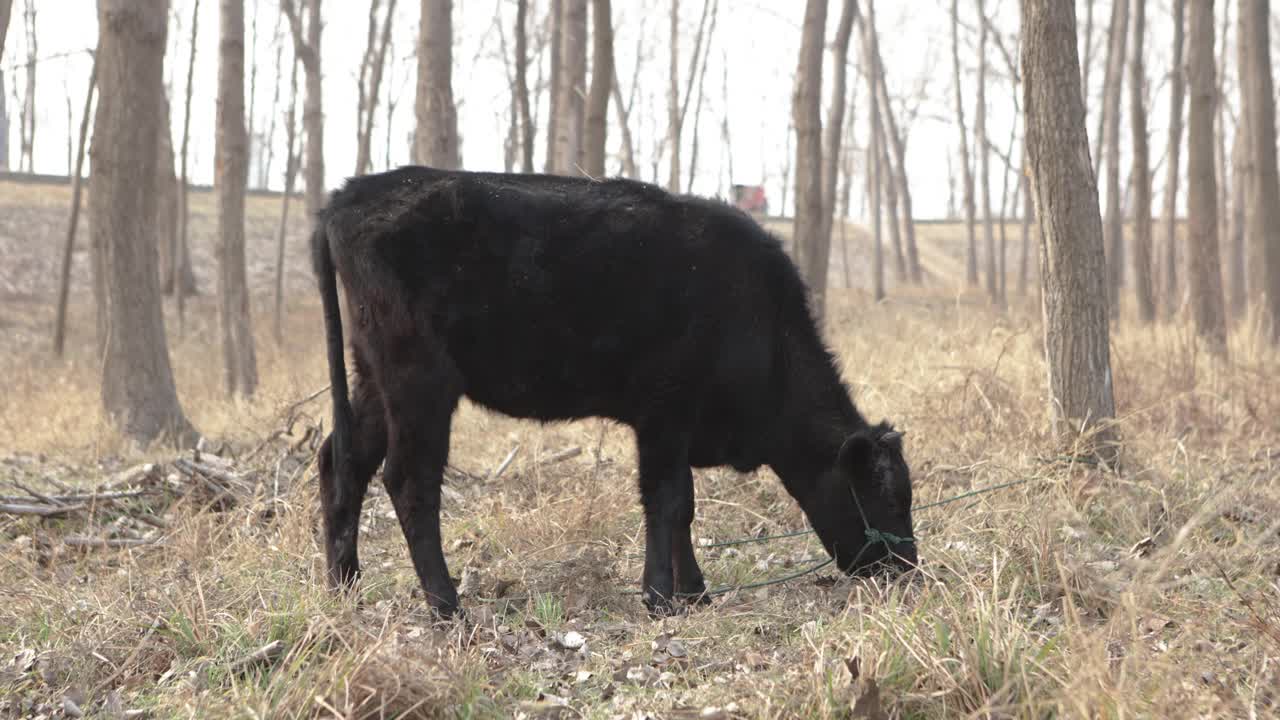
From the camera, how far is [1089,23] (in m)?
27.9

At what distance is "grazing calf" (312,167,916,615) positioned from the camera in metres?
4.88

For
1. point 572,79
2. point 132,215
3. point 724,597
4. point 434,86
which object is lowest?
point 724,597

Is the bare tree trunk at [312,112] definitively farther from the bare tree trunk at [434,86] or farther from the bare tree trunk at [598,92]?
the bare tree trunk at [598,92]

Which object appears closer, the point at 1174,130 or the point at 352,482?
the point at 352,482

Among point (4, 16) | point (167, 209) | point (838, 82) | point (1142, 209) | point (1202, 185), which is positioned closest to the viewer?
point (4, 16)

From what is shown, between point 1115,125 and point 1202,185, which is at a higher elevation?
point 1115,125

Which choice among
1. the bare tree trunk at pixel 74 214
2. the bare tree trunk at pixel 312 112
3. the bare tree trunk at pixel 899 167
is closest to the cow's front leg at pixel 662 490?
the bare tree trunk at pixel 312 112

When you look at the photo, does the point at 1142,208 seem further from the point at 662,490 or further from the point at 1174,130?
the point at 662,490

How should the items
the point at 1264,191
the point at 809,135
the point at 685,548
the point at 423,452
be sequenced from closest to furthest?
1. the point at 423,452
2. the point at 685,548
3. the point at 809,135
4. the point at 1264,191

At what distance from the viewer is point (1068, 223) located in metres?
6.57

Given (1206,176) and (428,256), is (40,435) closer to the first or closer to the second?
(428,256)

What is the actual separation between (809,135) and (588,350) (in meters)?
8.37

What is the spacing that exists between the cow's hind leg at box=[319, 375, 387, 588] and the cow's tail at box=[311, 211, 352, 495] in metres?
0.12

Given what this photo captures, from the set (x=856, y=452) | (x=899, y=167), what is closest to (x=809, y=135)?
(x=856, y=452)
